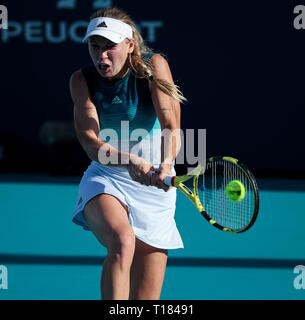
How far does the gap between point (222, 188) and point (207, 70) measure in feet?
19.4

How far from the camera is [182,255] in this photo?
4262 millimetres

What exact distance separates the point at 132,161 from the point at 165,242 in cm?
42

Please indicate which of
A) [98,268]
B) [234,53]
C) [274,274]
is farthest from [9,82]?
[274,274]

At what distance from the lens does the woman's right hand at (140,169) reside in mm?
2426

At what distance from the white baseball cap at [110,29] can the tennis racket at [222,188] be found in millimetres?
636

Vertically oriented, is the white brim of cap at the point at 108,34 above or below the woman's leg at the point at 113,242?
above

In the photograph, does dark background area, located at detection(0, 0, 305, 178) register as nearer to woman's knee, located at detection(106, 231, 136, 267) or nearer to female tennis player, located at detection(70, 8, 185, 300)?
female tennis player, located at detection(70, 8, 185, 300)

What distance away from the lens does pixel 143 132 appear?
2.65 metres

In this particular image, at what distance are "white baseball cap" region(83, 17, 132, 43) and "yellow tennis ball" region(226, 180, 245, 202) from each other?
77cm

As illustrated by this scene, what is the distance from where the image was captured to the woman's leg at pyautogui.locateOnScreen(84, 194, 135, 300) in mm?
2207

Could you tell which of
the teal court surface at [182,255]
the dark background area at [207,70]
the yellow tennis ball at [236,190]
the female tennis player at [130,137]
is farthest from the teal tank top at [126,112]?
the dark background area at [207,70]

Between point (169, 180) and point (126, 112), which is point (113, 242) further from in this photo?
point (126, 112)

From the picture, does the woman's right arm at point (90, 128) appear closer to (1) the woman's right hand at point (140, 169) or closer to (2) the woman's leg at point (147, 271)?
(1) the woman's right hand at point (140, 169)

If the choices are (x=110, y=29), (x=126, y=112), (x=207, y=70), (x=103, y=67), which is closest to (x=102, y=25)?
(x=110, y=29)
